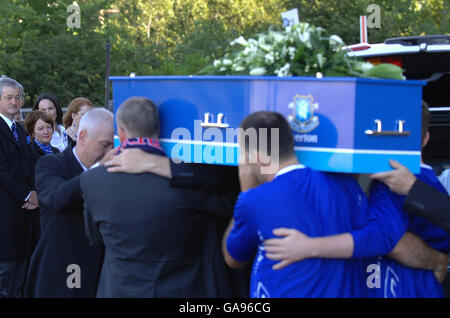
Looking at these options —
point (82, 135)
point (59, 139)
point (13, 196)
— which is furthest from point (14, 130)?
point (82, 135)

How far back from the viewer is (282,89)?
3.17m

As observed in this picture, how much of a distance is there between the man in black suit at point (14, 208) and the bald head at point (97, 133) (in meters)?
1.85

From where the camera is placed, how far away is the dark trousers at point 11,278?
229 inches

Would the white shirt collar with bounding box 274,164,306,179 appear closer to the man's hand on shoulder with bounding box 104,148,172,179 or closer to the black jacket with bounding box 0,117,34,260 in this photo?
the man's hand on shoulder with bounding box 104,148,172,179

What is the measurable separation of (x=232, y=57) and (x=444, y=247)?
142 centimetres

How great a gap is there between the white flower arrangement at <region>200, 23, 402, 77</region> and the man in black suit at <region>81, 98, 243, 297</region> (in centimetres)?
59

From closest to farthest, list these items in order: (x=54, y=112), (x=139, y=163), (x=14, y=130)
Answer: (x=139, y=163)
(x=14, y=130)
(x=54, y=112)

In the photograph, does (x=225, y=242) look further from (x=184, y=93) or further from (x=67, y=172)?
(x=67, y=172)

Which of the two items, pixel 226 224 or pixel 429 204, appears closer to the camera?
pixel 429 204

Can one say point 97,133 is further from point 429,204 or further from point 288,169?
point 429,204

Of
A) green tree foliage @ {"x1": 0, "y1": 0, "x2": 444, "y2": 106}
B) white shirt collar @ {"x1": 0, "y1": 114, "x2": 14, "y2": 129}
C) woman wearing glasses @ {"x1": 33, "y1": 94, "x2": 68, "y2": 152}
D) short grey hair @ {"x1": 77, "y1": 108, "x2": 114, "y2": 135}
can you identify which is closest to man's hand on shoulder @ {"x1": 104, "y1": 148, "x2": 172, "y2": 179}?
short grey hair @ {"x1": 77, "y1": 108, "x2": 114, "y2": 135}

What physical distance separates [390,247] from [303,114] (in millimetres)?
708

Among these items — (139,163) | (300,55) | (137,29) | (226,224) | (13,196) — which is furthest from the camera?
(137,29)

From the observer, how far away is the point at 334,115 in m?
3.07
